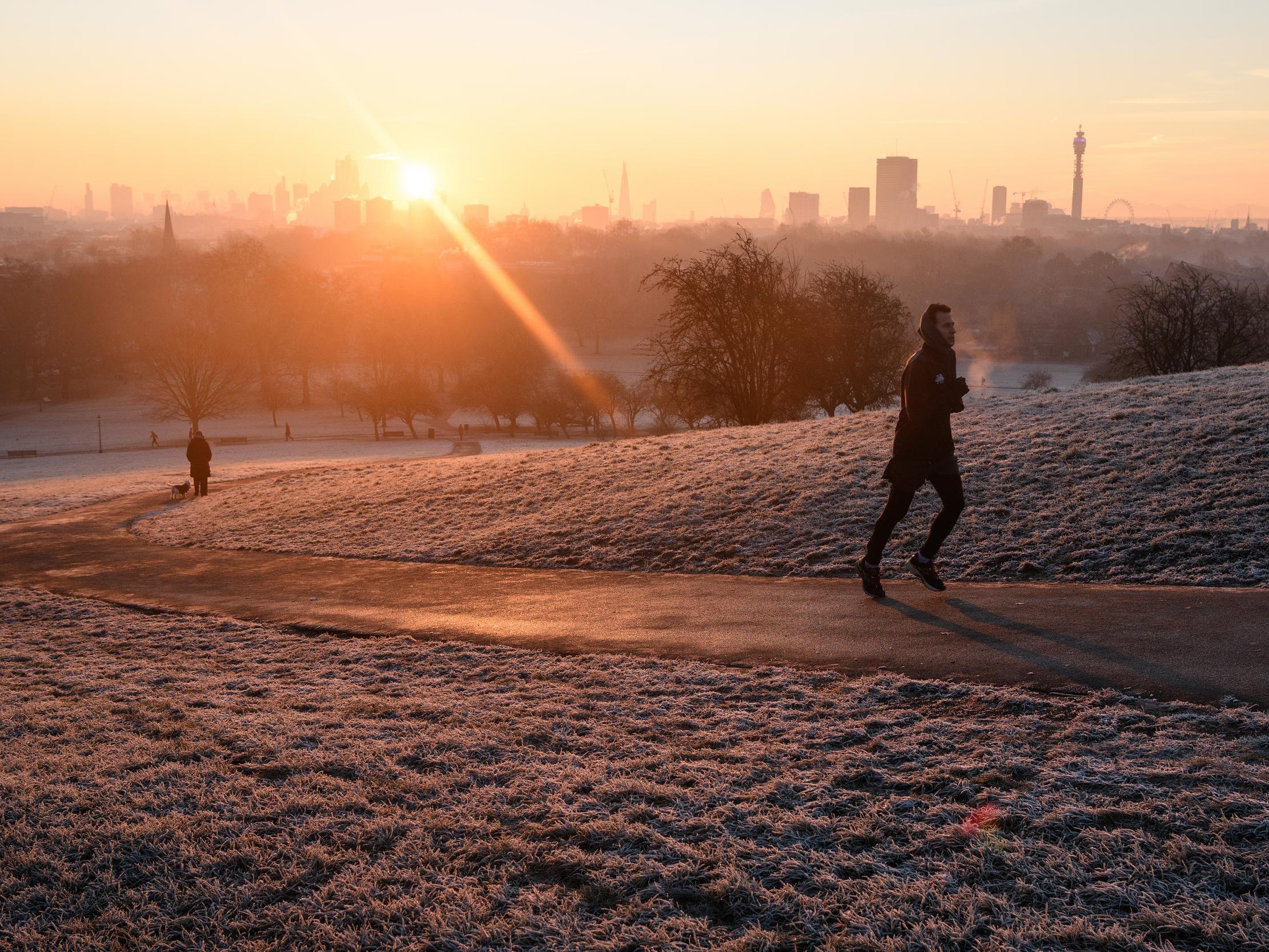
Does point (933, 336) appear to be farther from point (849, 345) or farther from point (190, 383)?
point (190, 383)

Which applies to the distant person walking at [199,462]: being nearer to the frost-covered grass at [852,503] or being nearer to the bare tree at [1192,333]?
the frost-covered grass at [852,503]

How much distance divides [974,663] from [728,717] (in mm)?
1699

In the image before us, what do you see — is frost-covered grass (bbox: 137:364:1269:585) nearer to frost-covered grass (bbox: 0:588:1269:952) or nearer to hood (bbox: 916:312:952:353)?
hood (bbox: 916:312:952:353)

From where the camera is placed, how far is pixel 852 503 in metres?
11.5

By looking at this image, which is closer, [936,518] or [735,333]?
[936,518]

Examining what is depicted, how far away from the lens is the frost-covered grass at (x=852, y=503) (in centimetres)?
911

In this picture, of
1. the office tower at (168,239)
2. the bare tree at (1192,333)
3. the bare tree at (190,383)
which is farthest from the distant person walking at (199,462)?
the office tower at (168,239)

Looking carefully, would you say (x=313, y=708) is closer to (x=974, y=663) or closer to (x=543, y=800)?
(x=543, y=800)

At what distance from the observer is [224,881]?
396 cm

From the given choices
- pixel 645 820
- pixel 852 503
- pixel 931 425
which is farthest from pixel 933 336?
pixel 645 820

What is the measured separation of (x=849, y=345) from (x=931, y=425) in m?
30.1

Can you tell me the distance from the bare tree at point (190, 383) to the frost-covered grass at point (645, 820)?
48.5 m

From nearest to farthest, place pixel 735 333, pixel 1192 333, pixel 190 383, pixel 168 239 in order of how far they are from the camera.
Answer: pixel 735 333 → pixel 1192 333 → pixel 190 383 → pixel 168 239

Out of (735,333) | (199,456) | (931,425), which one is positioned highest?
(735,333)
